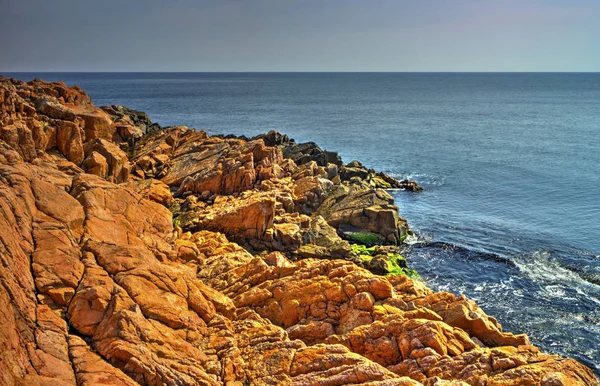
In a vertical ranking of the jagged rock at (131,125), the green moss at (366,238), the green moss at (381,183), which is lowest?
the green moss at (366,238)

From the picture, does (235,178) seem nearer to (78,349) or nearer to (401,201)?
(401,201)

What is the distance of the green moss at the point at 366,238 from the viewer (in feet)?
159

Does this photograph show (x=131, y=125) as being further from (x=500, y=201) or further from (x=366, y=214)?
(x=500, y=201)

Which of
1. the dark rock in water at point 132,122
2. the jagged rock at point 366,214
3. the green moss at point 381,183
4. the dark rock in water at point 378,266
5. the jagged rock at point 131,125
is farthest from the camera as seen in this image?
the green moss at point 381,183

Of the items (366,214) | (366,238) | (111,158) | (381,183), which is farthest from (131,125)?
(366,238)

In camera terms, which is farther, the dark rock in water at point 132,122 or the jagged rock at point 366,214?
the dark rock in water at point 132,122

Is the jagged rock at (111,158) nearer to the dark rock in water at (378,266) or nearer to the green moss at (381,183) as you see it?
the dark rock in water at (378,266)

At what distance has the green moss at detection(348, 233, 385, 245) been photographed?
4834cm

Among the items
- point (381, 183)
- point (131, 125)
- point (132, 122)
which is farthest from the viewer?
point (132, 122)

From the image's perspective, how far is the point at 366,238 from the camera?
4869 cm

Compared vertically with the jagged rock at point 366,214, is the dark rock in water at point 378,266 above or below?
below

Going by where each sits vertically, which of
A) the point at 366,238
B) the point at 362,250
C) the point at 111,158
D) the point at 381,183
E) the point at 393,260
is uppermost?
the point at 111,158

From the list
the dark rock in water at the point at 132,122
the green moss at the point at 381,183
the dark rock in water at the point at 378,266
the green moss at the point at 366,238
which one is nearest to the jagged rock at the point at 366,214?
the green moss at the point at 366,238

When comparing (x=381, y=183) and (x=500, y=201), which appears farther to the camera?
(x=381, y=183)
